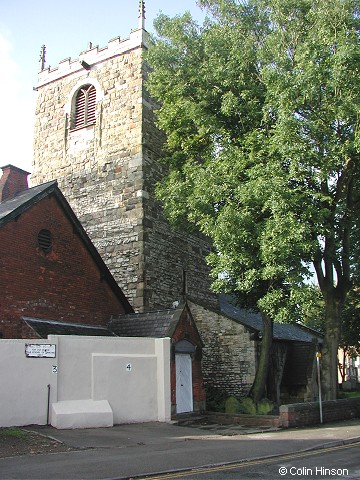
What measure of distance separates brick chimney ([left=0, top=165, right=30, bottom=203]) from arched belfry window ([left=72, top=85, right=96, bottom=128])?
5.15 m

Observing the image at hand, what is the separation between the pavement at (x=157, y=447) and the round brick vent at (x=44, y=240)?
254 inches

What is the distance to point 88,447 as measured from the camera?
11.2 meters

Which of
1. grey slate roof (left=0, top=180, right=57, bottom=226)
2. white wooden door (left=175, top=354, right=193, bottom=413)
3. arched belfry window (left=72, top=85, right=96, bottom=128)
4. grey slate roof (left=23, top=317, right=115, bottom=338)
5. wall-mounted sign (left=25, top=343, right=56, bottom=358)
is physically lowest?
white wooden door (left=175, top=354, right=193, bottom=413)

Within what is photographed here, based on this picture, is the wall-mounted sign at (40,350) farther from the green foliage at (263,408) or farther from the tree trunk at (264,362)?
the tree trunk at (264,362)

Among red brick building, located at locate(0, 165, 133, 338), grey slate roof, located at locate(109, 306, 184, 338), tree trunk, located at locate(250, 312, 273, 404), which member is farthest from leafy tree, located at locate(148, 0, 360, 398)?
red brick building, located at locate(0, 165, 133, 338)

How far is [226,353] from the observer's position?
23.4 metres

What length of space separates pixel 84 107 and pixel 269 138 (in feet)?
40.2

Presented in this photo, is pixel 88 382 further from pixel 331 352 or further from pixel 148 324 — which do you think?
pixel 331 352

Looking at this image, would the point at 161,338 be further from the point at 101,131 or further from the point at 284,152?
the point at 101,131

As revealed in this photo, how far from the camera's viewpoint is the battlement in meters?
24.6

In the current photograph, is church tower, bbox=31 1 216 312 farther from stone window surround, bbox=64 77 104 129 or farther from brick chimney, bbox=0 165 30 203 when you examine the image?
brick chimney, bbox=0 165 30 203

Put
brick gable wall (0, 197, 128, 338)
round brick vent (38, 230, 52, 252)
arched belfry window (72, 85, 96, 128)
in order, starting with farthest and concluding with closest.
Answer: arched belfry window (72, 85, 96, 128) → round brick vent (38, 230, 52, 252) → brick gable wall (0, 197, 128, 338)

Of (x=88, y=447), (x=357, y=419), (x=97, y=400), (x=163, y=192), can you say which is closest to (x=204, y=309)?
(x=163, y=192)

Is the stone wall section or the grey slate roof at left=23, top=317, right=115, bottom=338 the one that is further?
the stone wall section
